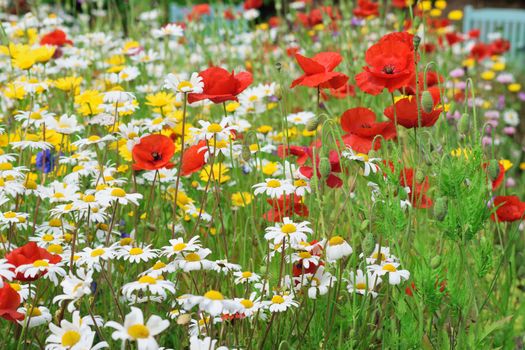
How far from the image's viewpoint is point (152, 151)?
150 cm

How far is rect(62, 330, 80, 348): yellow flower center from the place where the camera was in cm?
98

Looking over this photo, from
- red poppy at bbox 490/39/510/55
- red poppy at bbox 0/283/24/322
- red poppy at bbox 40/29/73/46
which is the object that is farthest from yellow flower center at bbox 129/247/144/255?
red poppy at bbox 490/39/510/55

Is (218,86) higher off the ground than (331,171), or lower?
higher

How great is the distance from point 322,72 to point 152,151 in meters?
0.36

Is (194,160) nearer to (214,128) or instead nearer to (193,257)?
(214,128)

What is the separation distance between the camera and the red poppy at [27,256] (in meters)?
1.17

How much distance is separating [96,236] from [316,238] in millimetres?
455

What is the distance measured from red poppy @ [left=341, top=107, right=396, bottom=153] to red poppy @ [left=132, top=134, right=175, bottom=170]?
338mm

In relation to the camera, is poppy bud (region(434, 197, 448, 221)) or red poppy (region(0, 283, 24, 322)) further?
poppy bud (region(434, 197, 448, 221))

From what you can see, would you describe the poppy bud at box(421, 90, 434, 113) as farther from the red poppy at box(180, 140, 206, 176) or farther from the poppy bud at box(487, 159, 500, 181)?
the red poppy at box(180, 140, 206, 176)

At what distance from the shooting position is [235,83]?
58.5 inches

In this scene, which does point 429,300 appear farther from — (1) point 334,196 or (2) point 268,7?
(2) point 268,7

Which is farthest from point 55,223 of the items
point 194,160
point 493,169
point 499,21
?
point 499,21

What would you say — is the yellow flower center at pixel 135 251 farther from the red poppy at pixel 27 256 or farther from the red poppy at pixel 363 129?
the red poppy at pixel 363 129
